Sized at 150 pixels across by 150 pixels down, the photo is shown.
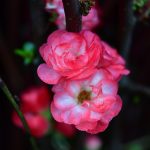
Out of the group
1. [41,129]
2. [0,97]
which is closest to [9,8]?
[0,97]

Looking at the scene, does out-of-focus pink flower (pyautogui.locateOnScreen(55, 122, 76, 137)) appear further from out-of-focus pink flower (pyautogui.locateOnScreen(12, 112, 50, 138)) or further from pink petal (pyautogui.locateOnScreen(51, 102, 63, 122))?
pink petal (pyautogui.locateOnScreen(51, 102, 63, 122))

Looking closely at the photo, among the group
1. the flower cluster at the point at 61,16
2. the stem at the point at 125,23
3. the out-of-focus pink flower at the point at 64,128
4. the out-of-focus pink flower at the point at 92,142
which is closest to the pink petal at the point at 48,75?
the flower cluster at the point at 61,16

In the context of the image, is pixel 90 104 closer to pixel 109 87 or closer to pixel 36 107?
pixel 109 87

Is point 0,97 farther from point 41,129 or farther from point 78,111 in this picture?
point 78,111

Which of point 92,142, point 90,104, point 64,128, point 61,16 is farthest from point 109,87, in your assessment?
point 92,142

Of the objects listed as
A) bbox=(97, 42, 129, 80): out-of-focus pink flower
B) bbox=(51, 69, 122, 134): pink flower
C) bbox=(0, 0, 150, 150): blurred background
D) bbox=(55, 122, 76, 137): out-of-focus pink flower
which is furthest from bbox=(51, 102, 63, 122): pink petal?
bbox=(55, 122, 76, 137): out-of-focus pink flower

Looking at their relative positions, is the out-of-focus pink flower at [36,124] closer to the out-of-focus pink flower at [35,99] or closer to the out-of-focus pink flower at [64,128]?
the out-of-focus pink flower at [35,99]

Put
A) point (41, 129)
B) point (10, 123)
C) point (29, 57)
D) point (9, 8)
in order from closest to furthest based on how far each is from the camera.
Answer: point (29, 57)
point (41, 129)
point (9, 8)
point (10, 123)

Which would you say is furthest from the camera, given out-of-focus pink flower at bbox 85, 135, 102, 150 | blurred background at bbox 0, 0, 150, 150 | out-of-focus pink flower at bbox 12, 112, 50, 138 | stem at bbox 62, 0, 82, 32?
out-of-focus pink flower at bbox 85, 135, 102, 150
